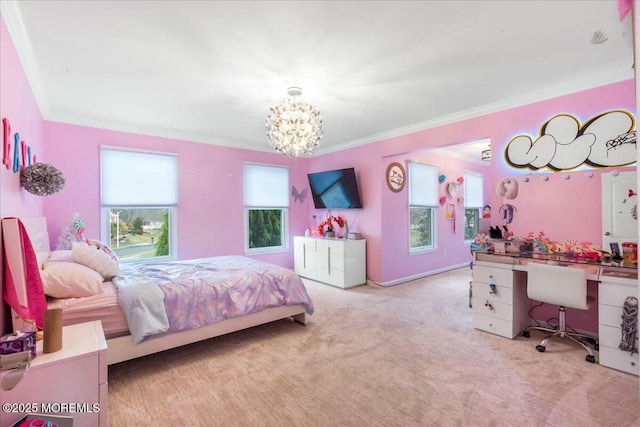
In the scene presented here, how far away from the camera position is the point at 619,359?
7.57 ft

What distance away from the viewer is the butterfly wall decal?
5.89 metres

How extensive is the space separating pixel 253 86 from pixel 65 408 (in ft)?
8.90

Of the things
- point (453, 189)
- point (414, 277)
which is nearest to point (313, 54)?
point (414, 277)

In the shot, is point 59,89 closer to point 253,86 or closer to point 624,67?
point 253,86

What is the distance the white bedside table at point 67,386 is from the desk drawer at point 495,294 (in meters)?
3.29

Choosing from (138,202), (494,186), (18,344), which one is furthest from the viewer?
(138,202)

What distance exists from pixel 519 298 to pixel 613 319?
713mm

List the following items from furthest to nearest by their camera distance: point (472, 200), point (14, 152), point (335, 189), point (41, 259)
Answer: point (472, 200), point (335, 189), point (41, 259), point (14, 152)

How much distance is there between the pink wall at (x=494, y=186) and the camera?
2783 mm

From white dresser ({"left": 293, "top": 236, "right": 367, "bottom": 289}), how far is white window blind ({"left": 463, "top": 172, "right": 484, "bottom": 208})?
301cm

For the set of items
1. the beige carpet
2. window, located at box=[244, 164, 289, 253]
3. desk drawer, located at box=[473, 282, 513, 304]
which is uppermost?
window, located at box=[244, 164, 289, 253]

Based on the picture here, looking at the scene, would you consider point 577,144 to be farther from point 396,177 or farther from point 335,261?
point 335,261

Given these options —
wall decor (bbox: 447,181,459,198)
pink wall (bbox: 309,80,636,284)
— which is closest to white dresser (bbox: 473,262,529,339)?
pink wall (bbox: 309,80,636,284)

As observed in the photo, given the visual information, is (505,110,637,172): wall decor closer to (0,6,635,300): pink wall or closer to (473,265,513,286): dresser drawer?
Result: (0,6,635,300): pink wall
